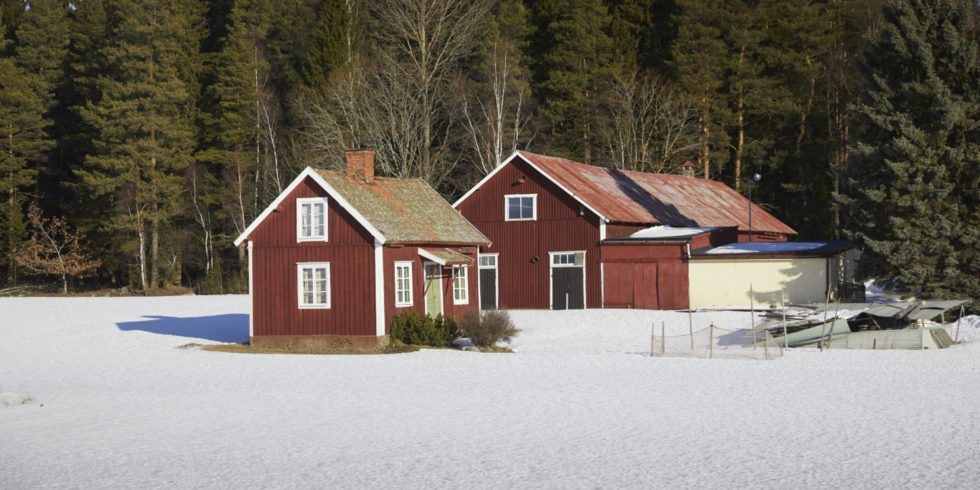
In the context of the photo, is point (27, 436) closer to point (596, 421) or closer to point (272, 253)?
point (596, 421)

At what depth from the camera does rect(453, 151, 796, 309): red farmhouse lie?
3988 centimetres

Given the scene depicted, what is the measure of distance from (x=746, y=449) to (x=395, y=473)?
4779 millimetres

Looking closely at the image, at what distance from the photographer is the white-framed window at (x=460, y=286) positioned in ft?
108

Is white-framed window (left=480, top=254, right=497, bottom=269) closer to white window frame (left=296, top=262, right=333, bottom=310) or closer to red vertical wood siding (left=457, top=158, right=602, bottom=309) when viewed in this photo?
red vertical wood siding (left=457, top=158, right=602, bottom=309)

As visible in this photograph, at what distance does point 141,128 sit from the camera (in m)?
64.2

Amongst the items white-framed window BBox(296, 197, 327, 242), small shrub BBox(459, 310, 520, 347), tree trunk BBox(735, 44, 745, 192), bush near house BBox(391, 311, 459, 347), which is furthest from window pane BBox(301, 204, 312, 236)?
tree trunk BBox(735, 44, 745, 192)

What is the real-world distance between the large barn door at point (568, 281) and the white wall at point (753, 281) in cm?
427

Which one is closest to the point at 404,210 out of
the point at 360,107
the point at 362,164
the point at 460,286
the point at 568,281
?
the point at 362,164

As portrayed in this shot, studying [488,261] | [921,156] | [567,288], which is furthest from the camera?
[488,261]

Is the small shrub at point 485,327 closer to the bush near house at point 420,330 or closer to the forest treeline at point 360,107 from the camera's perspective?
the bush near house at point 420,330

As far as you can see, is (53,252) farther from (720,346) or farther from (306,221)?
(720,346)

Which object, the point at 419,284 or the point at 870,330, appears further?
the point at 419,284

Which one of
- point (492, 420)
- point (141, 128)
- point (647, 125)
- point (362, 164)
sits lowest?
point (492, 420)

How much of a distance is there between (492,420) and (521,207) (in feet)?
84.7
